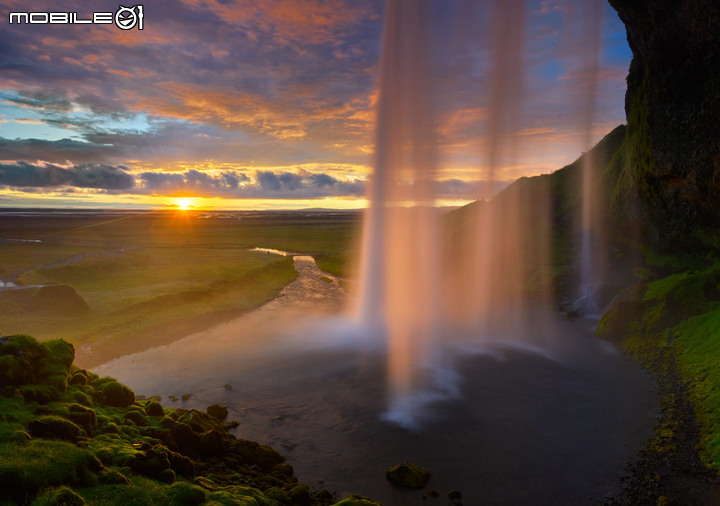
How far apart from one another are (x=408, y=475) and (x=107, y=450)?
31.0ft

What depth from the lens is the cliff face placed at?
69.7ft

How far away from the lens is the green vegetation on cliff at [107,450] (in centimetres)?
1016

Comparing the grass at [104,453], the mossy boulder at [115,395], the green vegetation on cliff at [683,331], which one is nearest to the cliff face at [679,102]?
the green vegetation on cliff at [683,331]

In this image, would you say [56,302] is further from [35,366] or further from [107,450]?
[107,450]

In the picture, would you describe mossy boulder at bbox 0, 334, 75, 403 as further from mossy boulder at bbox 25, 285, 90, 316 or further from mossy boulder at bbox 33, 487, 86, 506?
mossy boulder at bbox 25, 285, 90, 316

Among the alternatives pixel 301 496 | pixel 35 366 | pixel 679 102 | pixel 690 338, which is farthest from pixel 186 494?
pixel 679 102

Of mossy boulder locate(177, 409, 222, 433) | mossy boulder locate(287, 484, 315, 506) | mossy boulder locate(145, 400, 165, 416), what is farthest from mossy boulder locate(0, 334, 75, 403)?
mossy boulder locate(287, 484, 315, 506)

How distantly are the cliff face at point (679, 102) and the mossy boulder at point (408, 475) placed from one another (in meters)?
21.5

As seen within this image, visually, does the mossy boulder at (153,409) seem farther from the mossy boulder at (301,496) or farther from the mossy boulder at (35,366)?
the mossy boulder at (301,496)

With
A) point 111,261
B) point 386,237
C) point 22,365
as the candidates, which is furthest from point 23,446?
point 111,261

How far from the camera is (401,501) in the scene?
13.3 metres

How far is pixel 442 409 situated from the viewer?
1952cm

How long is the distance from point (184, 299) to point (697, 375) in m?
38.9

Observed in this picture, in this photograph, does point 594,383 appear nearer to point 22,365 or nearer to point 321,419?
point 321,419
